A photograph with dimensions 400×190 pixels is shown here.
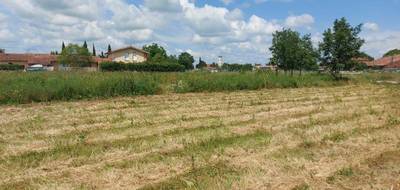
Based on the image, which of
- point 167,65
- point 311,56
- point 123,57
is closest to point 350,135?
point 311,56

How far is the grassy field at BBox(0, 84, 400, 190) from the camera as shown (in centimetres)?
547

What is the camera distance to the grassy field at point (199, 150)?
5469 millimetres

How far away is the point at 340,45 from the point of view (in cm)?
3581

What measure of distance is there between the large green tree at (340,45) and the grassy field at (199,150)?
25037 millimetres

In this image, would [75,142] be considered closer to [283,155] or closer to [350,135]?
[283,155]

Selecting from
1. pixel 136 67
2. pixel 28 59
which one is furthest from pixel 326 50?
pixel 28 59

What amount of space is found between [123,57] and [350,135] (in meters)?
80.4

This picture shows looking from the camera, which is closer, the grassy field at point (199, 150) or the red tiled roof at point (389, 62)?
the grassy field at point (199, 150)

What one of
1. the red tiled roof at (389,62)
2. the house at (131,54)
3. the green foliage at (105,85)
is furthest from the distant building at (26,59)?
the red tiled roof at (389,62)

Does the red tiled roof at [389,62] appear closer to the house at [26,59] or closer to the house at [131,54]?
the house at [131,54]

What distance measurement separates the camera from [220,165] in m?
6.17

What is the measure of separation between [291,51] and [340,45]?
171 inches

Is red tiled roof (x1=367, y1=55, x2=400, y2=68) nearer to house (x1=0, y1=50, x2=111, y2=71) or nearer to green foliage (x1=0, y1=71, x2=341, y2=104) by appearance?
house (x1=0, y1=50, x2=111, y2=71)

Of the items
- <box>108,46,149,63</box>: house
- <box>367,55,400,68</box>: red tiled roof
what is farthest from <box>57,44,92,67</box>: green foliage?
<box>367,55,400,68</box>: red tiled roof
